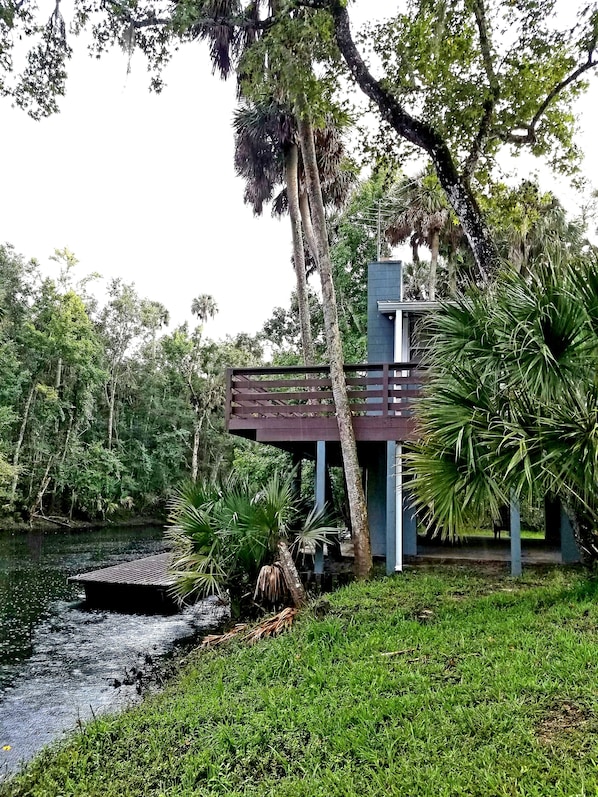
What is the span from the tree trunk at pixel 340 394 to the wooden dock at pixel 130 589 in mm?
3745

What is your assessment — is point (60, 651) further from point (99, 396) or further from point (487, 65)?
point (99, 396)

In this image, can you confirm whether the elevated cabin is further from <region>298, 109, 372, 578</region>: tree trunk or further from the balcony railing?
<region>298, 109, 372, 578</region>: tree trunk

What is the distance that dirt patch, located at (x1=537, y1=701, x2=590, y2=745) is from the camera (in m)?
3.02

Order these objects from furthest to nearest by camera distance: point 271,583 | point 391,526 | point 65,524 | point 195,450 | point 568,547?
point 195,450 → point 65,524 → point 568,547 → point 391,526 → point 271,583

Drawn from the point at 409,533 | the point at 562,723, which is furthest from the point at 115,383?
the point at 562,723

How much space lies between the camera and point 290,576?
7.12 m

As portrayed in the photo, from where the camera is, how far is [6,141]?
773cm

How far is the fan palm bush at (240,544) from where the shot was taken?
282 inches

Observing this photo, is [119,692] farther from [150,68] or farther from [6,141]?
[150,68]

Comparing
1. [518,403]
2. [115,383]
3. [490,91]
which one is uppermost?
[490,91]

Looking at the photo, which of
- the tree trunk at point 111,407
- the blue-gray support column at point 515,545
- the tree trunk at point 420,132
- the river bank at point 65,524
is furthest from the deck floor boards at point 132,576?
the tree trunk at point 111,407

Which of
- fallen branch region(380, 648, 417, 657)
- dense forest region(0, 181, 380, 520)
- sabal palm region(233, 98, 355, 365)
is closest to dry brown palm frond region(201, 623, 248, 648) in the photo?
fallen branch region(380, 648, 417, 657)

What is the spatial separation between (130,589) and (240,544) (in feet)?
14.5

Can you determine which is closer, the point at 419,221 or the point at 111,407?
the point at 419,221
